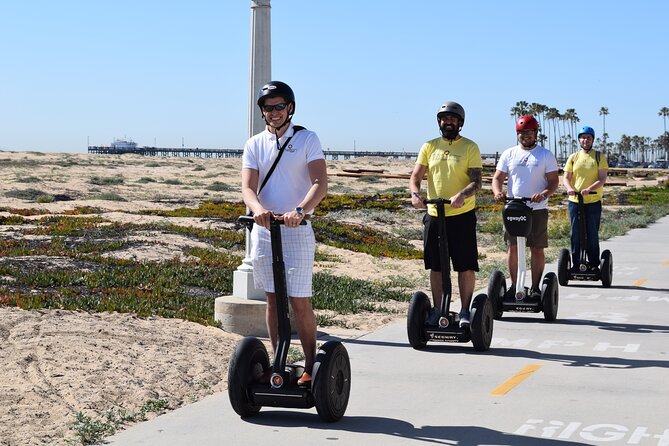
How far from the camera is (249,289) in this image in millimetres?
10641

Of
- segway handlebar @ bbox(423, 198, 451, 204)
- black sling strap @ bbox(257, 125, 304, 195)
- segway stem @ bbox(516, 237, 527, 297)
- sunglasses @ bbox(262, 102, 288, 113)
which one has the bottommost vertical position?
segway stem @ bbox(516, 237, 527, 297)

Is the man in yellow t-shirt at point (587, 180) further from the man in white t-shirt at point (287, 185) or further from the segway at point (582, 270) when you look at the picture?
the man in white t-shirt at point (287, 185)

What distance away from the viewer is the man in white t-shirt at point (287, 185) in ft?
22.1

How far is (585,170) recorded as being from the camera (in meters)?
14.1

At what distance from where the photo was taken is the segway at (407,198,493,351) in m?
9.37

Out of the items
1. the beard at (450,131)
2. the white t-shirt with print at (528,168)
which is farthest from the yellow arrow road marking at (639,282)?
the beard at (450,131)

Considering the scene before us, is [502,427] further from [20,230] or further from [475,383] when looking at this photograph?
[20,230]

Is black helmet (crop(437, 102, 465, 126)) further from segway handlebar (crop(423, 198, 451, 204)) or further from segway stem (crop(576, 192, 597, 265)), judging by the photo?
segway stem (crop(576, 192, 597, 265))

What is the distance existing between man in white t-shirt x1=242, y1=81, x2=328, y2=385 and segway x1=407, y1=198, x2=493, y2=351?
2664 millimetres

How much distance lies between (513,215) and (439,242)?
1886 mm

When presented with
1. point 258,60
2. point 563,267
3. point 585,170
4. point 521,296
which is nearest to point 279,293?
point 258,60

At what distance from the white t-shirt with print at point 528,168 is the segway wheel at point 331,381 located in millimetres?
4906

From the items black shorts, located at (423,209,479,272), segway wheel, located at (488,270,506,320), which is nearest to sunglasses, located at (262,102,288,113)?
black shorts, located at (423,209,479,272)

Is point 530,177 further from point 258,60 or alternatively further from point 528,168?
point 258,60
